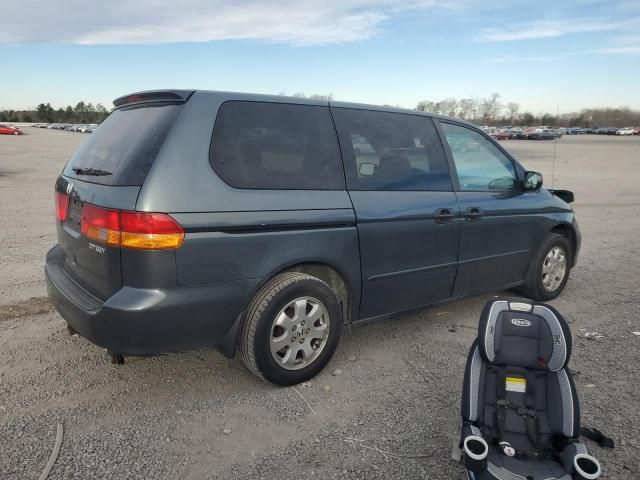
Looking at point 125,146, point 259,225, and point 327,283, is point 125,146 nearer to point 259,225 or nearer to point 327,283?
point 259,225

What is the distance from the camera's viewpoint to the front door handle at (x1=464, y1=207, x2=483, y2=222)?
384cm

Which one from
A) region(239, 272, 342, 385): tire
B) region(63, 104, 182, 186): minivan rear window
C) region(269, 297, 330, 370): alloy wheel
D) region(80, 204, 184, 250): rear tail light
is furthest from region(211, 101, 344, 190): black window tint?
region(269, 297, 330, 370): alloy wheel

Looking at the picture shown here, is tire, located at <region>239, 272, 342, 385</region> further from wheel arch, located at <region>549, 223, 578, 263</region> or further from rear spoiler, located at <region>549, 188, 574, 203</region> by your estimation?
rear spoiler, located at <region>549, 188, 574, 203</region>

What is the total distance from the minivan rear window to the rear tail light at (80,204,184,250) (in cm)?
20

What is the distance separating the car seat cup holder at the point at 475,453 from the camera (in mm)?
2100

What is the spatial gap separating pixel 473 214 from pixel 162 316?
2.44 m

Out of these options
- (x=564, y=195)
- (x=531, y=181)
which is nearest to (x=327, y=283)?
(x=531, y=181)

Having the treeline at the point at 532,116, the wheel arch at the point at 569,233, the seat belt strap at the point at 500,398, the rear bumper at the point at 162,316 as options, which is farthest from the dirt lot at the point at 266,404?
the treeline at the point at 532,116

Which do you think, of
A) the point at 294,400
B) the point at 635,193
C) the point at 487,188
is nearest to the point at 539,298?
the point at 487,188

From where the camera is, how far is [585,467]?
2104mm

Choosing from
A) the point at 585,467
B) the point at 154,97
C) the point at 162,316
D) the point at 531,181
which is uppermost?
the point at 154,97

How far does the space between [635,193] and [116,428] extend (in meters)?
14.2

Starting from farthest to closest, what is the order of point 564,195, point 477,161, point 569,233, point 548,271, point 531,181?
point 564,195
point 569,233
point 548,271
point 531,181
point 477,161

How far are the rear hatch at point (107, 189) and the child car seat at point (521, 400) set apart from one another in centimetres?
190
